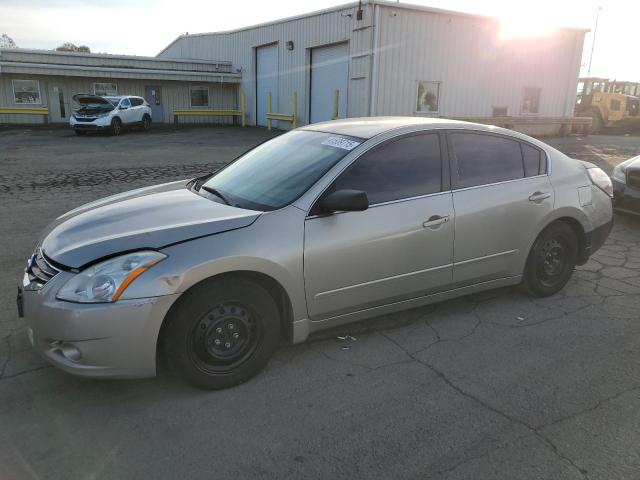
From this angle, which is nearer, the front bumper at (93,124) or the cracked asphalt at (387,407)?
the cracked asphalt at (387,407)

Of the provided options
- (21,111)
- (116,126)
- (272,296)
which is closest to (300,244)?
(272,296)

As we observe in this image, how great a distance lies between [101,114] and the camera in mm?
21094

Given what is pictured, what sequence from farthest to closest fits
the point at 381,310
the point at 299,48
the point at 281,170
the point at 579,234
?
the point at 299,48 < the point at 579,234 < the point at 281,170 < the point at 381,310

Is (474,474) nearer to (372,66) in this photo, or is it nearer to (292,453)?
(292,453)

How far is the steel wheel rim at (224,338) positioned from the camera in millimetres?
3088

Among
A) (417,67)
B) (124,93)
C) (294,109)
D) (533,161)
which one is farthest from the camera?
(124,93)

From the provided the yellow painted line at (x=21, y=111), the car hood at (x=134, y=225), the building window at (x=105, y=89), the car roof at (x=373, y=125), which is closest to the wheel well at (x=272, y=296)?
the car hood at (x=134, y=225)

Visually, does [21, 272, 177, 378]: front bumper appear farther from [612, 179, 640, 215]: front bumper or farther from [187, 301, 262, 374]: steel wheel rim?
[612, 179, 640, 215]: front bumper

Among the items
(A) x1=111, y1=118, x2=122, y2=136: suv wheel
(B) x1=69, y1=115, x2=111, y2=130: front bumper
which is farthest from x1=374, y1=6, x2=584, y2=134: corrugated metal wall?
(B) x1=69, y1=115, x2=111, y2=130: front bumper

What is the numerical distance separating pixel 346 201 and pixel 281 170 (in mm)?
795

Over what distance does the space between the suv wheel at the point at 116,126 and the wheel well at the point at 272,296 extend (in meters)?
20.3

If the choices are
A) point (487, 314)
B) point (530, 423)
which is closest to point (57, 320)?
point (530, 423)

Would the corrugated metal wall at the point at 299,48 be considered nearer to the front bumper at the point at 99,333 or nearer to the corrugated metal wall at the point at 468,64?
the corrugated metal wall at the point at 468,64

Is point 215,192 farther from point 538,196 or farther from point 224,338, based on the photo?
point 538,196
